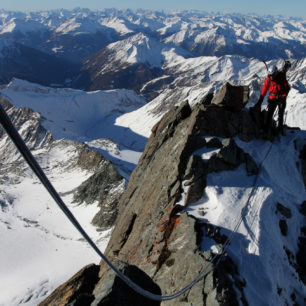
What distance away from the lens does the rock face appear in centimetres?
945

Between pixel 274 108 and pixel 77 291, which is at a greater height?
pixel 77 291

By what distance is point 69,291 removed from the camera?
9281 millimetres

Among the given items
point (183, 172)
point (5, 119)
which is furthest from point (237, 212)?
point (5, 119)

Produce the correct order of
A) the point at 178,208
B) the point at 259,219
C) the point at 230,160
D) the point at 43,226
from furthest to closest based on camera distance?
1. the point at 43,226
2. the point at 230,160
3. the point at 178,208
4. the point at 259,219

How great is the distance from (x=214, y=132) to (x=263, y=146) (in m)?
3.64

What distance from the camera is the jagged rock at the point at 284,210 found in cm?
1412

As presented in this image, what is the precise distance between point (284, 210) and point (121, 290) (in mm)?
9961

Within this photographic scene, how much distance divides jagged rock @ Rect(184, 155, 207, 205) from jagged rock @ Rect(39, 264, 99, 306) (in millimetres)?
5417

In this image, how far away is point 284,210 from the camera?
14242 millimetres

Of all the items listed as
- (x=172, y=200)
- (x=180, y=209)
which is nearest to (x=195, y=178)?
(x=172, y=200)

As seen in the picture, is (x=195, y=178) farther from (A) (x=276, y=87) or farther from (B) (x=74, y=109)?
(B) (x=74, y=109)

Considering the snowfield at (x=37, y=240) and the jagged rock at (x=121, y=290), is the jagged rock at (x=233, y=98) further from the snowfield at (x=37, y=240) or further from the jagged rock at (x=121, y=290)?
the snowfield at (x=37, y=240)

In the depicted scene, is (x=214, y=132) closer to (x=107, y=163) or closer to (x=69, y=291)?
(x=69, y=291)

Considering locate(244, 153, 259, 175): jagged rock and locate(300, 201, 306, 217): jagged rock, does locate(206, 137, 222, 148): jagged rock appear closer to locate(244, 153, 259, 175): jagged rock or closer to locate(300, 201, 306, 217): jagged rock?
locate(244, 153, 259, 175): jagged rock
